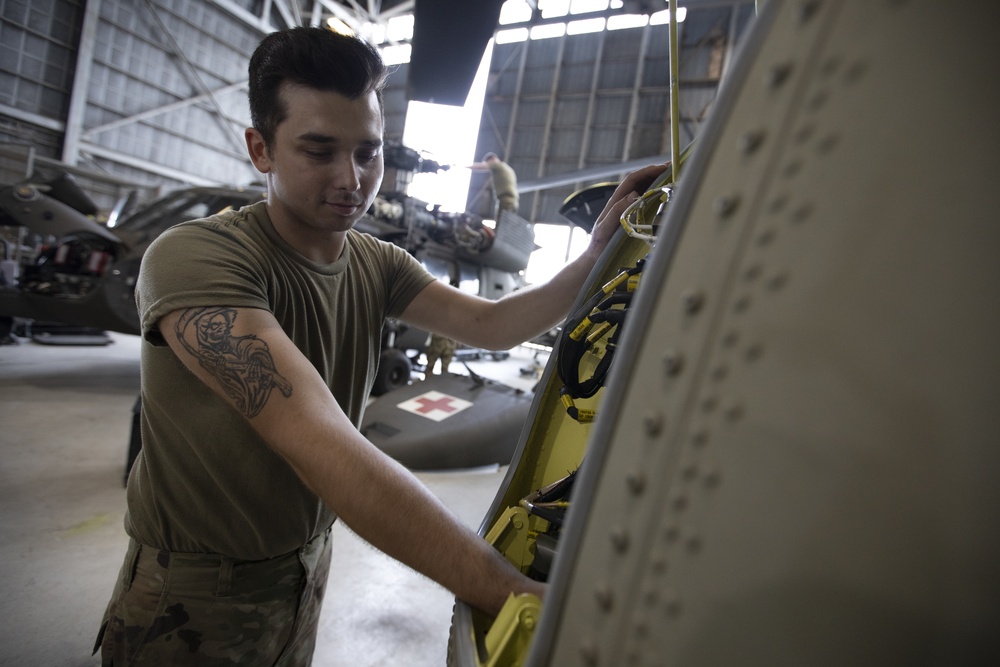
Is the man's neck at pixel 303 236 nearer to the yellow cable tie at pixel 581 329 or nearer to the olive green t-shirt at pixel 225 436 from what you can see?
the olive green t-shirt at pixel 225 436

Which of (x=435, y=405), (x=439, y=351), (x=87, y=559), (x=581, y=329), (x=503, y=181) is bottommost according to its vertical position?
(x=87, y=559)

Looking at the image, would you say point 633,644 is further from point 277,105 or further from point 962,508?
point 277,105

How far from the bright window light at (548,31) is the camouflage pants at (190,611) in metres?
15.7

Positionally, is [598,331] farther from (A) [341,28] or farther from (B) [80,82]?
(B) [80,82]

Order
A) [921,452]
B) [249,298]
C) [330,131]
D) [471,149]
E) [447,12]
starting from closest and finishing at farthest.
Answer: [921,452]
[249,298]
[330,131]
[447,12]
[471,149]

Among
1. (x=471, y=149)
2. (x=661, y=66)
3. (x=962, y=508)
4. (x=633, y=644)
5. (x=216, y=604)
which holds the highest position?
(x=661, y=66)

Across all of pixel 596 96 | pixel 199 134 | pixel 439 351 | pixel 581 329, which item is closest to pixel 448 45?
pixel 581 329

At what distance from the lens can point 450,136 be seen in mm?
14414

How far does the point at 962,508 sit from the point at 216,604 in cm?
115

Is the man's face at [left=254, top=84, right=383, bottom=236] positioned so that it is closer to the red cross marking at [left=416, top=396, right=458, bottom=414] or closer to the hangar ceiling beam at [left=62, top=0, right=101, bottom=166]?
the red cross marking at [left=416, top=396, right=458, bottom=414]

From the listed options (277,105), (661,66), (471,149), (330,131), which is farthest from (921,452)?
(471,149)

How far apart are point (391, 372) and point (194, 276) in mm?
4480

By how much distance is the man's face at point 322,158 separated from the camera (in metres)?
0.97

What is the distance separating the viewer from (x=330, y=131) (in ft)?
3.20
